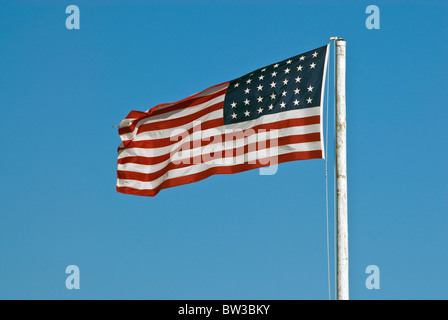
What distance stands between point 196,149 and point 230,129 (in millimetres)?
1353

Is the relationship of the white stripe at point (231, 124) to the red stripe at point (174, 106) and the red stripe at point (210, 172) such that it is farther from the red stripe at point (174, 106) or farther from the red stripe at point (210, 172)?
the red stripe at point (210, 172)

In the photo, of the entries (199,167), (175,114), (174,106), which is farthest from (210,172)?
(174,106)

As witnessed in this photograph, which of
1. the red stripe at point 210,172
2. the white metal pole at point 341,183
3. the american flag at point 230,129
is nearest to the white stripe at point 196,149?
the american flag at point 230,129

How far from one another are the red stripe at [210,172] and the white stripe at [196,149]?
583 millimetres

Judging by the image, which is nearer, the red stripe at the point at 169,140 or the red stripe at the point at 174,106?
the red stripe at the point at 169,140

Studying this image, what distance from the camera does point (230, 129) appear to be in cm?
2531

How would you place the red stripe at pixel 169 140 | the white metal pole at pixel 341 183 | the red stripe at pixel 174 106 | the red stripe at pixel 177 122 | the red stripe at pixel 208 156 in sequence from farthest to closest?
the red stripe at pixel 174 106 → the red stripe at pixel 177 122 → the red stripe at pixel 169 140 → the red stripe at pixel 208 156 → the white metal pole at pixel 341 183

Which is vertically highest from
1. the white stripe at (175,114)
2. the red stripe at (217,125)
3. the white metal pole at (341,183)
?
the white stripe at (175,114)

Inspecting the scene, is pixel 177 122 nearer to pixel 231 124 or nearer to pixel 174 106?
pixel 174 106

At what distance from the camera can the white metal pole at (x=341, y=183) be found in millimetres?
20984

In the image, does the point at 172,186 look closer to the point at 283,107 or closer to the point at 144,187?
the point at 144,187

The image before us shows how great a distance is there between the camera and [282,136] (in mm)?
23625

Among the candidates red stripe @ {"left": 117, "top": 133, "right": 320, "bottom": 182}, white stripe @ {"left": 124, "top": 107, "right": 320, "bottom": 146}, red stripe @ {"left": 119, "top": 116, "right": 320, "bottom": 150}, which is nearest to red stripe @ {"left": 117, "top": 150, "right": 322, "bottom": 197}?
red stripe @ {"left": 117, "top": 133, "right": 320, "bottom": 182}
